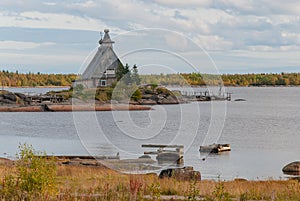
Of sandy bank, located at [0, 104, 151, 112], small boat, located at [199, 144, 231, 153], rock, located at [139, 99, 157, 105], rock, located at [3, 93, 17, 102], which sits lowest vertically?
small boat, located at [199, 144, 231, 153]

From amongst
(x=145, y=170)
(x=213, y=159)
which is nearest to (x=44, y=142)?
(x=213, y=159)

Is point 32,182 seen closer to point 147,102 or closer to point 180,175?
point 180,175

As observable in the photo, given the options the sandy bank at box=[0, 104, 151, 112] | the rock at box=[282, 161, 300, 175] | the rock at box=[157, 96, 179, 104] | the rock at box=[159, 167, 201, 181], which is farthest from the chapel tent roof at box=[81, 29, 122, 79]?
the rock at box=[159, 167, 201, 181]

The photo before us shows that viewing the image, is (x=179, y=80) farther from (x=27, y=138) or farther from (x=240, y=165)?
(x=27, y=138)

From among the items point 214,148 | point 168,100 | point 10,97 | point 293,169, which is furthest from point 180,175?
point 168,100

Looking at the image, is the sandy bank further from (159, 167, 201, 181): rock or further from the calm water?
(159, 167, 201, 181): rock

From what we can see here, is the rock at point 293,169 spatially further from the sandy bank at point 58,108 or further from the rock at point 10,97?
the rock at point 10,97

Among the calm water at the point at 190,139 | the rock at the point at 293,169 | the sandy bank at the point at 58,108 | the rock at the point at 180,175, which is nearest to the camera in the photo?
the rock at the point at 180,175

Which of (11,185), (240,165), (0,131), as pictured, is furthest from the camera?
(0,131)

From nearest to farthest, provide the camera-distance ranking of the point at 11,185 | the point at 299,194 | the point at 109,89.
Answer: the point at 11,185, the point at 299,194, the point at 109,89

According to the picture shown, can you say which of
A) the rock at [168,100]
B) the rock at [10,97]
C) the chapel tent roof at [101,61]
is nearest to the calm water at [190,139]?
the chapel tent roof at [101,61]

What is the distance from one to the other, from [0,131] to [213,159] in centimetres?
2809

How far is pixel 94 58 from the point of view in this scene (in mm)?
87250

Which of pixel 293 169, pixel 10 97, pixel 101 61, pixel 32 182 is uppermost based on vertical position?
pixel 101 61
